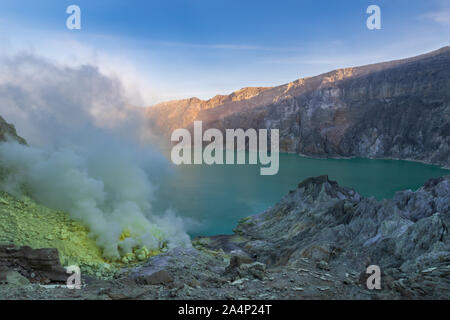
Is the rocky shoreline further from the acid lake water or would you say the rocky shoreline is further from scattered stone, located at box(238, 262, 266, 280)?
the acid lake water

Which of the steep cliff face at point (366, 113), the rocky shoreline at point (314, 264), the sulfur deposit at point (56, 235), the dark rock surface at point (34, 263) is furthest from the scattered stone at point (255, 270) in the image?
the steep cliff face at point (366, 113)

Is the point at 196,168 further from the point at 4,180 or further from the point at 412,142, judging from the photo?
the point at 412,142

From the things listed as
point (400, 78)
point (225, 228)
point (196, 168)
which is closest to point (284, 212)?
point (225, 228)

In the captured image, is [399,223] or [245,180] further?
[245,180]

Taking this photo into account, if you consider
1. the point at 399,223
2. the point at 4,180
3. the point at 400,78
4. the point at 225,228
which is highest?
the point at 400,78

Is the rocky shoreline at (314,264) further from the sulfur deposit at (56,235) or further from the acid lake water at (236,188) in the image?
the acid lake water at (236,188)

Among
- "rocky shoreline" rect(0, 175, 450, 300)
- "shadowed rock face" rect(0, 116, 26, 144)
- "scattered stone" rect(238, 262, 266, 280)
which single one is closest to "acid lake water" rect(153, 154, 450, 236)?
"rocky shoreline" rect(0, 175, 450, 300)
